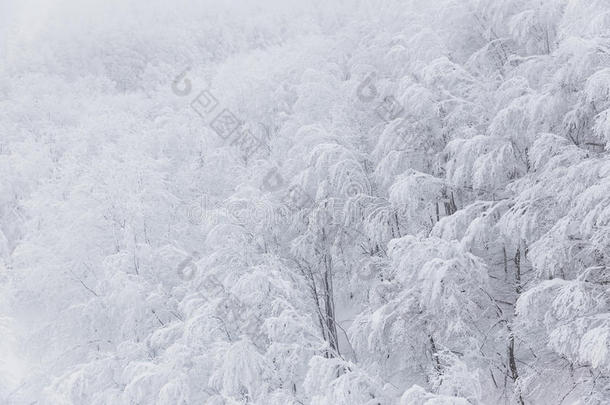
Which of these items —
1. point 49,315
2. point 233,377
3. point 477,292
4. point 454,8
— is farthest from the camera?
point 49,315

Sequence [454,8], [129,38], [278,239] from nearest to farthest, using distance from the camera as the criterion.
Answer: [278,239] → [454,8] → [129,38]

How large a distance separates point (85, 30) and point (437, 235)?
3046 inches

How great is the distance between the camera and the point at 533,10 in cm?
1137

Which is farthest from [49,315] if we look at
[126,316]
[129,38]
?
[129,38]

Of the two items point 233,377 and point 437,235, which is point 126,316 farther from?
point 437,235

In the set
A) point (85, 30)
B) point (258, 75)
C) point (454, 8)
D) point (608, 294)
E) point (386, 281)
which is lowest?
point (608, 294)

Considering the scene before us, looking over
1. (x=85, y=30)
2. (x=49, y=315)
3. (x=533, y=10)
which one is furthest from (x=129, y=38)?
(x=533, y=10)

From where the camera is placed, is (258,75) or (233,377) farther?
(258,75)

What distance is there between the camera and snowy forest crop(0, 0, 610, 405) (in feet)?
25.8

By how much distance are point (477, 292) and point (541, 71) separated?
492cm

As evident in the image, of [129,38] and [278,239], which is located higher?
[129,38]

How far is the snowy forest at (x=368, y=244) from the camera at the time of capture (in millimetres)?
7867

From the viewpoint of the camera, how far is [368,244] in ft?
40.6

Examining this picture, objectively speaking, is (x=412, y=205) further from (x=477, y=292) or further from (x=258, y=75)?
(x=258, y=75)
